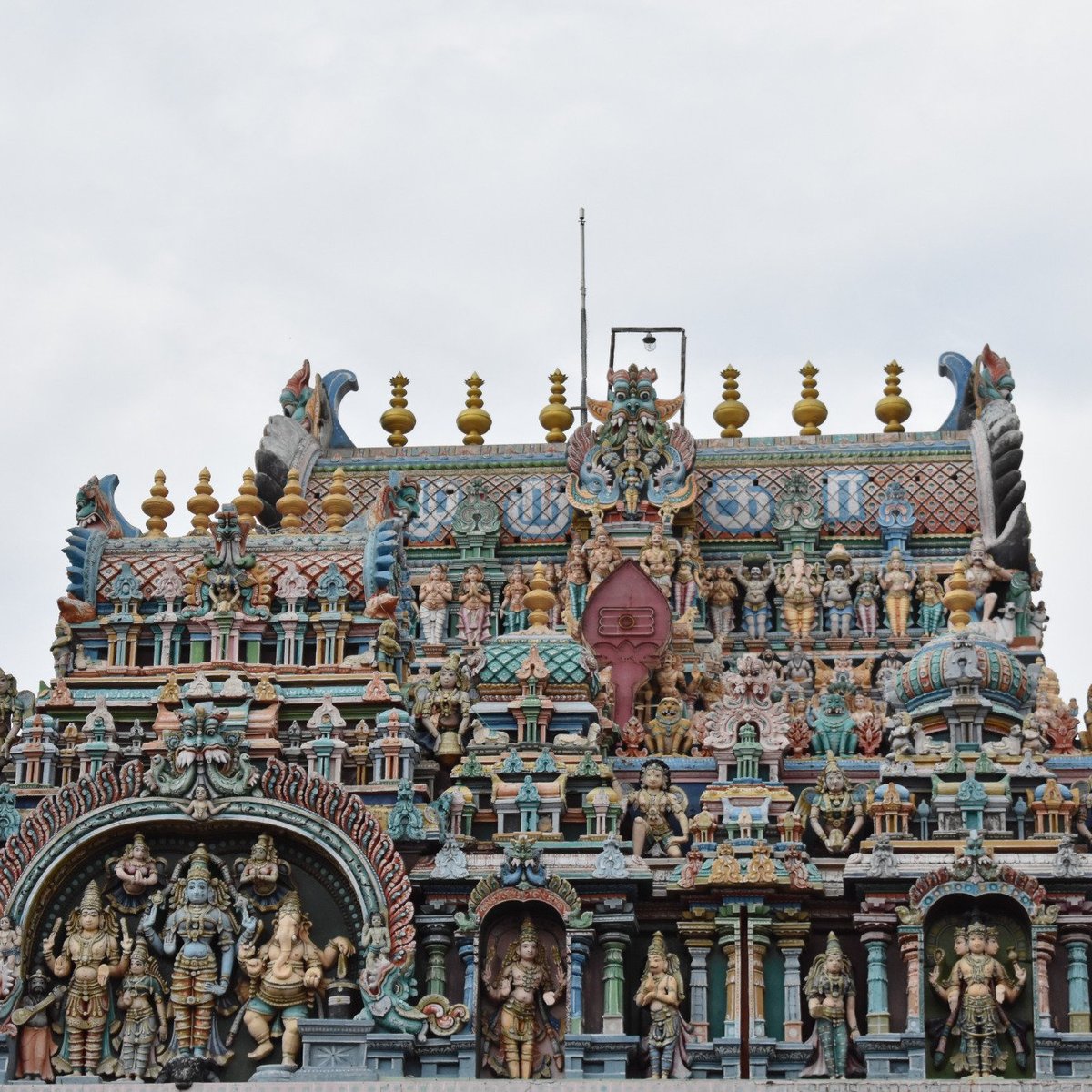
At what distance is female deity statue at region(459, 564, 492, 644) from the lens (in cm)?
5753

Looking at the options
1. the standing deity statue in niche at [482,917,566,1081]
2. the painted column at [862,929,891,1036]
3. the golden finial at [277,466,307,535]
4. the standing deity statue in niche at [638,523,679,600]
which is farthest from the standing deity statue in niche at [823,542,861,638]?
the standing deity statue in niche at [482,917,566,1081]

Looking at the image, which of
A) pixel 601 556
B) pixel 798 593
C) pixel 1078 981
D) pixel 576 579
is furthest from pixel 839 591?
pixel 1078 981

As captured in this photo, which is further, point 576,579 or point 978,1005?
point 576,579

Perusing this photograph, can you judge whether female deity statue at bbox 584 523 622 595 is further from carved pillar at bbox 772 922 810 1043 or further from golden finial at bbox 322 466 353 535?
carved pillar at bbox 772 922 810 1043

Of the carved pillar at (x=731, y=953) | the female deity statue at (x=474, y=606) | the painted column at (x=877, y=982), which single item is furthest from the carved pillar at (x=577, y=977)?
the female deity statue at (x=474, y=606)

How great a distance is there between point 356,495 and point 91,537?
8077 mm

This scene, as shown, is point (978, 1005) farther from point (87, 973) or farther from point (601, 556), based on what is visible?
point (601, 556)

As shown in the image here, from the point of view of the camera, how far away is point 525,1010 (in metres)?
48.0

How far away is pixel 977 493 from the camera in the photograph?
59.2 metres

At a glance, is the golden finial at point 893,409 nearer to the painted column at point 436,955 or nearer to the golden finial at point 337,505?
the golden finial at point 337,505

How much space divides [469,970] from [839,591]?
11757 mm

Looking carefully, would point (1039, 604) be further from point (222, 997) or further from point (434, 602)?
point (222, 997)

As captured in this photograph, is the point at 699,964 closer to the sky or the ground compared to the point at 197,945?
closer to the ground

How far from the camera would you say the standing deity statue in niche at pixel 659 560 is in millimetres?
56125
